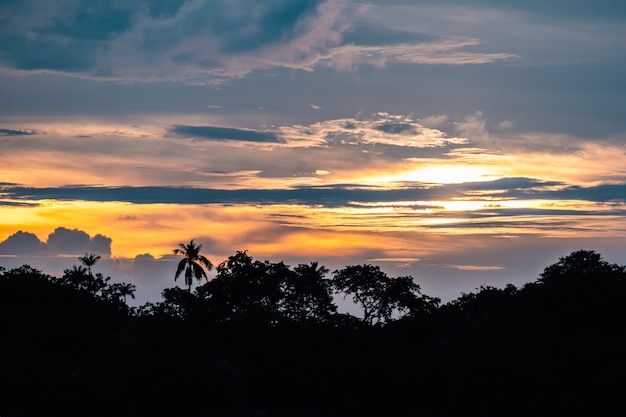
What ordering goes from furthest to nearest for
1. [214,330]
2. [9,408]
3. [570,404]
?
[214,330] < [570,404] < [9,408]

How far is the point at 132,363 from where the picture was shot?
5766 cm

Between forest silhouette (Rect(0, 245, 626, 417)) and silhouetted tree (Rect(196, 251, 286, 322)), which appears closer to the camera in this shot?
forest silhouette (Rect(0, 245, 626, 417))

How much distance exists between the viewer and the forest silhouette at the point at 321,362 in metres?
55.7

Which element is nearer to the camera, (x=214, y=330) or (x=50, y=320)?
(x=50, y=320)

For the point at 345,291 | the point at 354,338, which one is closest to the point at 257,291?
the point at 345,291

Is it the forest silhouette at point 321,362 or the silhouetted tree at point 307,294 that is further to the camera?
the silhouetted tree at point 307,294

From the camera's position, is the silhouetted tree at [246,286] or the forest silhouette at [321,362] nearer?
the forest silhouette at [321,362]

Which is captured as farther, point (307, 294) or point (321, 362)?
point (307, 294)

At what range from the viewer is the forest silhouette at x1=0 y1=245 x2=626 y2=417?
55.7 m

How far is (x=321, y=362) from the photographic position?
195 feet

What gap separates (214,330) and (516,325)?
24888 mm

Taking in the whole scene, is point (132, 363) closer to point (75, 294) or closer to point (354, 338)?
point (354, 338)

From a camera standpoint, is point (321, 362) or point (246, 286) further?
point (246, 286)

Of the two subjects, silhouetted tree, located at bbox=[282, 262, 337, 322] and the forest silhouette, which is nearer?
the forest silhouette
